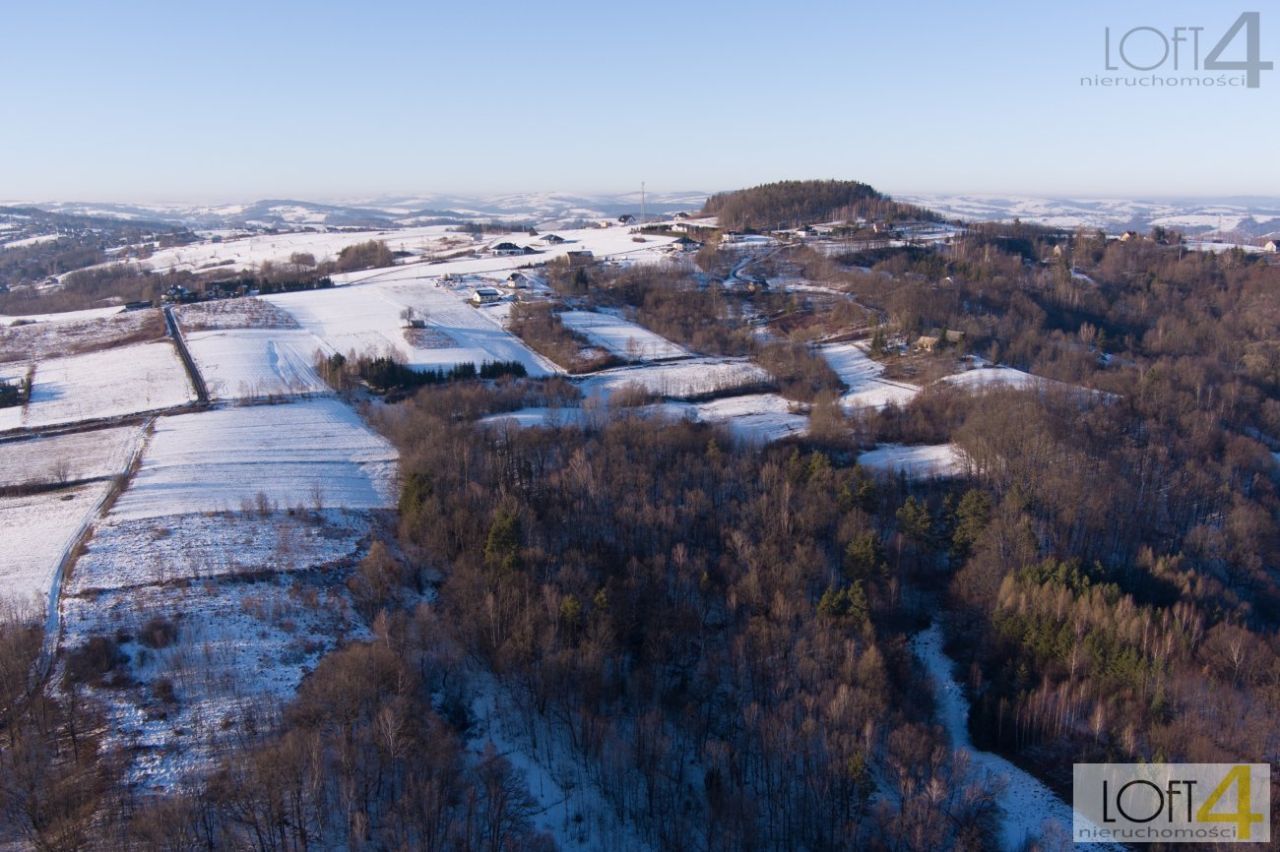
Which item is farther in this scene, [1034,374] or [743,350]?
[743,350]

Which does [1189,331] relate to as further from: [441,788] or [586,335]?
[441,788]

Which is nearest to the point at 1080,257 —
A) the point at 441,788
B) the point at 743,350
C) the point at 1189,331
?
the point at 1189,331

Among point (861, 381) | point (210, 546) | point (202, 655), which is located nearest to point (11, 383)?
point (210, 546)

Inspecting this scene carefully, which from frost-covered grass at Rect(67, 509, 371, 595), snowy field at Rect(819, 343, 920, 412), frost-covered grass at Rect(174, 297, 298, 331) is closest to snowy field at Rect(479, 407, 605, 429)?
frost-covered grass at Rect(67, 509, 371, 595)

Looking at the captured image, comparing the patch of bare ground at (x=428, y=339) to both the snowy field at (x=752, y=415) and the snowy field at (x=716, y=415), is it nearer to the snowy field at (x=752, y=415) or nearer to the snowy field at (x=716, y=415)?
the snowy field at (x=716, y=415)

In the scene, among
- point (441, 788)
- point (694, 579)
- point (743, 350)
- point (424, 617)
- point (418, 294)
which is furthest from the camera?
point (418, 294)

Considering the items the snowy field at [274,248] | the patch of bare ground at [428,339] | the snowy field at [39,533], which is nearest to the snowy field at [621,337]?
the patch of bare ground at [428,339]
